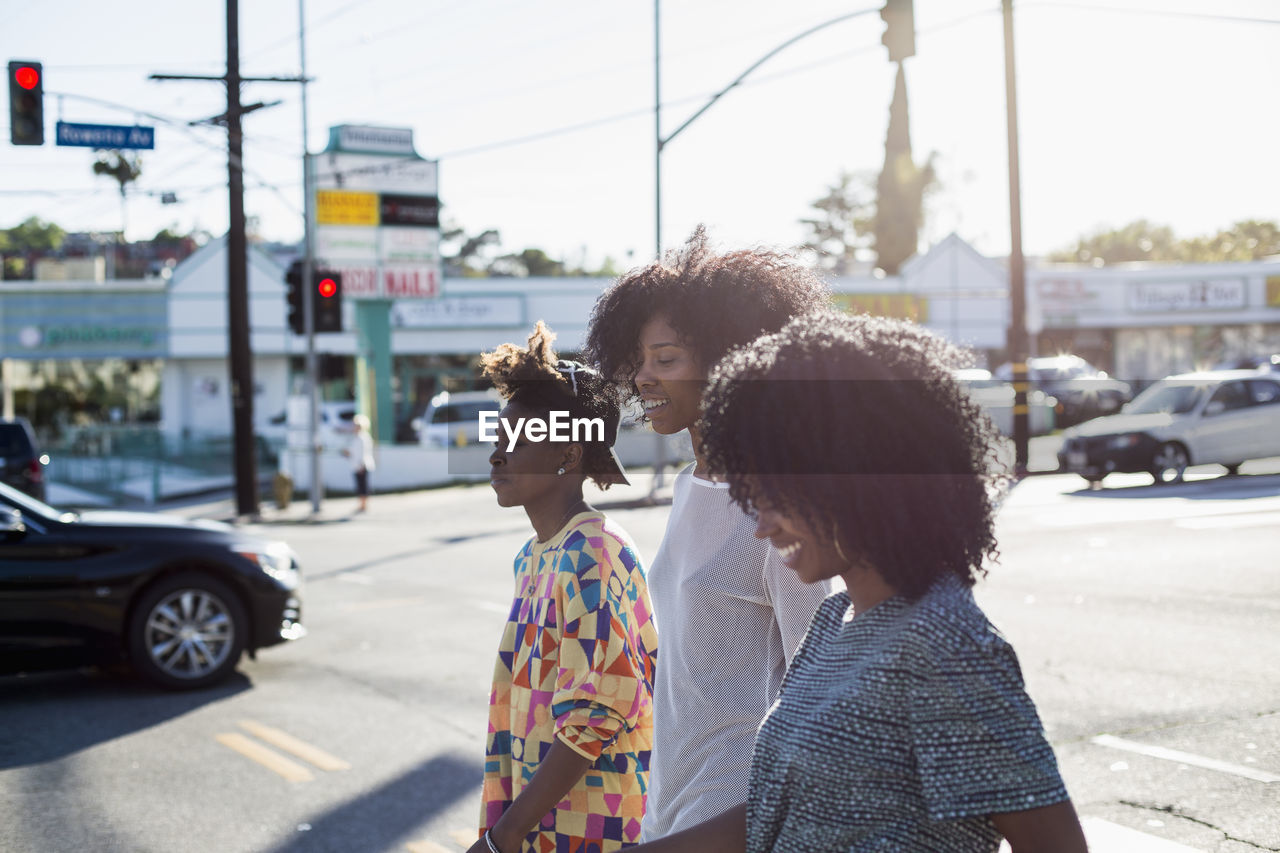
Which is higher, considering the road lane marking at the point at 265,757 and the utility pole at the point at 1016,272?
the utility pole at the point at 1016,272

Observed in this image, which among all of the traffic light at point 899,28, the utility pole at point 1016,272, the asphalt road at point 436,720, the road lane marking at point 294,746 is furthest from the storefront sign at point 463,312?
the road lane marking at point 294,746

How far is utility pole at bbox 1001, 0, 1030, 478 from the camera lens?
70.3 ft

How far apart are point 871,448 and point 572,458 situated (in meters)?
1.31

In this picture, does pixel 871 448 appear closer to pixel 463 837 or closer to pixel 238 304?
pixel 463 837

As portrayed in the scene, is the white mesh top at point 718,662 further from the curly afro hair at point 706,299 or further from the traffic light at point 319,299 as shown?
the traffic light at point 319,299

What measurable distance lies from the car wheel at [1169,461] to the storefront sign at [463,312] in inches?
1037

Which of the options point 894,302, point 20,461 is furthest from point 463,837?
point 894,302

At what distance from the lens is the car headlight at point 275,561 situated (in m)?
8.12

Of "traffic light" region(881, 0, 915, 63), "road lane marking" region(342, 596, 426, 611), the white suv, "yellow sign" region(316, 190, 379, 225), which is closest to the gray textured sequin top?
"road lane marking" region(342, 596, 426, 611)

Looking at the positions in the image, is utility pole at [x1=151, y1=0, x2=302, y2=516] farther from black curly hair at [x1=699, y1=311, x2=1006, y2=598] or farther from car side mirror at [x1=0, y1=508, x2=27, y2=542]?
black curly hair at [x1=699, y1=311, x2=1006, y2=598]

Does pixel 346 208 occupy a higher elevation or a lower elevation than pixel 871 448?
higher

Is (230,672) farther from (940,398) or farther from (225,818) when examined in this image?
(940,398)

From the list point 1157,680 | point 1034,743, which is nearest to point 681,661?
point 1034,743

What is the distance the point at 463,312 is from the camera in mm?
42219
